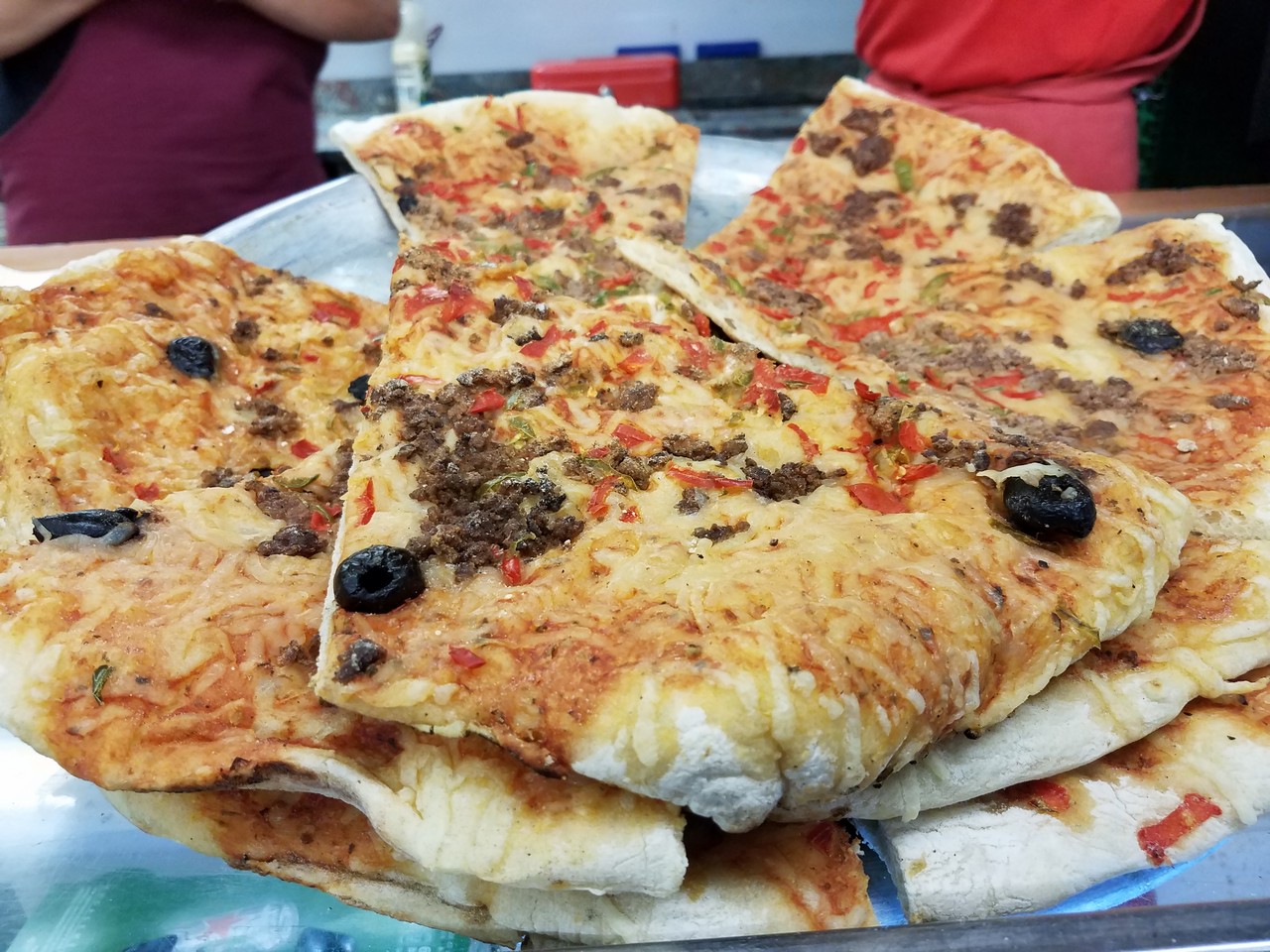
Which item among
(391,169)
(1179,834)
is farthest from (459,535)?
(391,169)

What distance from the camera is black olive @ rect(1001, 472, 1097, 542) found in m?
2.63

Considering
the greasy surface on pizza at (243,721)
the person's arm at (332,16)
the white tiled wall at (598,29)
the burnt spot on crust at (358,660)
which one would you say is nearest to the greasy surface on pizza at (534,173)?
the person's arm at (332,16)

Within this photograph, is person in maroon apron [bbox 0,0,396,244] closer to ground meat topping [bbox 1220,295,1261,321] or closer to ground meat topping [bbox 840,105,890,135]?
ground meat topping [bbox 840,105,890,135]

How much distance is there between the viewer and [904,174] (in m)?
5.61

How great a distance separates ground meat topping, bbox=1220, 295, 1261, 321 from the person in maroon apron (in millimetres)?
4965

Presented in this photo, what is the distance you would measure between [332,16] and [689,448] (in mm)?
4208

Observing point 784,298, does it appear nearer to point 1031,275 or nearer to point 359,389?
point 1031,275

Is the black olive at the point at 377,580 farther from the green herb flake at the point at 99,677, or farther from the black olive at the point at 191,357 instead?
the black olive at the point at 191,357

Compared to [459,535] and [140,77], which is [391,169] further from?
[459,535]

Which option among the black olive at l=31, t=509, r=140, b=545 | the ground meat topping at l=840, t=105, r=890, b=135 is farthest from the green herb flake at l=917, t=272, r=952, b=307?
the black olive at l=31, t=509, r=140, b=545

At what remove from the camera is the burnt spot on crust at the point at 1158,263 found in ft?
14.5

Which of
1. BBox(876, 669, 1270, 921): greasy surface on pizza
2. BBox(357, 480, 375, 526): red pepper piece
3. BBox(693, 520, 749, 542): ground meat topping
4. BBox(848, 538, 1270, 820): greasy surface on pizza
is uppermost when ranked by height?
BBox(357, 480, 375, 526): red pepper piece

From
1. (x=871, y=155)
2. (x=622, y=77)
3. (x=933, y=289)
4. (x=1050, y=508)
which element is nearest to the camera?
(x=1050, y=508)

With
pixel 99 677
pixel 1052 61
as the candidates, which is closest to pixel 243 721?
pixel 99 677
